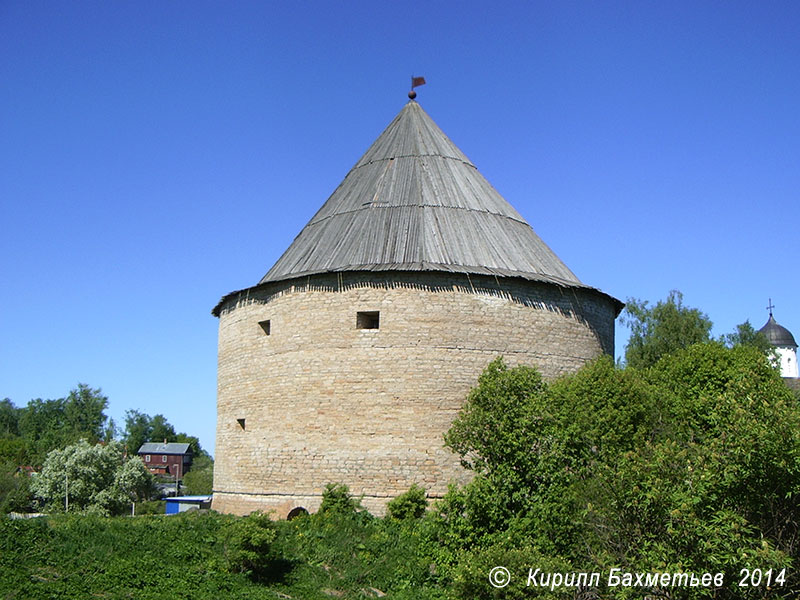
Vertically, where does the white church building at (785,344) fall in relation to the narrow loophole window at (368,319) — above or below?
above

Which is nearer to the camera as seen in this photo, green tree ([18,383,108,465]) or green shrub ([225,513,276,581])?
green shrub ([225,513,276,581])

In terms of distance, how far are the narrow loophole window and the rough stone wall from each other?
0.14 metres

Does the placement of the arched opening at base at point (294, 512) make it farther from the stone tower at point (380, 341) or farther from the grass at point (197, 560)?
the grass at point (197, 560)

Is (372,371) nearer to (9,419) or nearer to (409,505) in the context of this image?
(409,505)

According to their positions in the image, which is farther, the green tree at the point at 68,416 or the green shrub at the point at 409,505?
the green tree at the point at 68,416

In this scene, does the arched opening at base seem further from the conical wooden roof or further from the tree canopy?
the conical wooden roof

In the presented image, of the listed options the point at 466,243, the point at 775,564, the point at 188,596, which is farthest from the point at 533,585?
the point at 466,243

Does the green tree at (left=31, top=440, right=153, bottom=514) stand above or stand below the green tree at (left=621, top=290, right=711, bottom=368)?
below

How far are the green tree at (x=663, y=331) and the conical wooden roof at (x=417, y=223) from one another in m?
8.66

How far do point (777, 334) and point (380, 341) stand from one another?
45215 millimetres

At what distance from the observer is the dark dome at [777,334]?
54125mm

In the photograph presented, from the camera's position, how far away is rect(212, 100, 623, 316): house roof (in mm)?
17500
